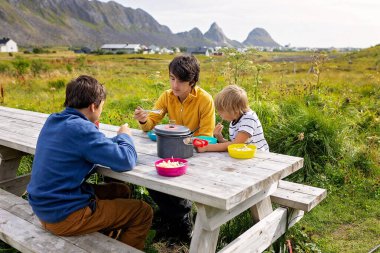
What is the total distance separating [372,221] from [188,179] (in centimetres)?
274

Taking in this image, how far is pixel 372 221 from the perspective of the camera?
4.10m

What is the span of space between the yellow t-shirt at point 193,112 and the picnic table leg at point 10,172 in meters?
1.55

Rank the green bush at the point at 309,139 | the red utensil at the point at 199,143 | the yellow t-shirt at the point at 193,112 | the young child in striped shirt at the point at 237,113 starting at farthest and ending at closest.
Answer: the green bush at the point at 309,139 → the yellow t-shirt at the point at 193,112 → the young child in striped shirt at the point at 237,113 → the red utensil at the point at 199,143

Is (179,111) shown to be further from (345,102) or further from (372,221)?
(345,102)

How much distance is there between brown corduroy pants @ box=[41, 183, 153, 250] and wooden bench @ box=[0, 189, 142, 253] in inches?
2.4

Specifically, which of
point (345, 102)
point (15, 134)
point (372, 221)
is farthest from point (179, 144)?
point (345, 102)

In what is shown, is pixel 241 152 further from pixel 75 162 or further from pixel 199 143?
pixel 75 162

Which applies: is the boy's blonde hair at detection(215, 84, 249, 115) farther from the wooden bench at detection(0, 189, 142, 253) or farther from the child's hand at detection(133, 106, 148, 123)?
the wooden bench at detection(0, 189, 142, 253)

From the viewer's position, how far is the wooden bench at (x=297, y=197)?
309 centimetres

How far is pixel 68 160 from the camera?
8.11 feet

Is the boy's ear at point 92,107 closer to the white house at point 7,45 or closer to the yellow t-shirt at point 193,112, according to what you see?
the yellow t-shirt at point 193,112

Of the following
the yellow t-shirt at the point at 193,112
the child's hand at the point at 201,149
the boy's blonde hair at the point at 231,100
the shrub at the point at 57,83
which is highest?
the boy's blonde hair at the point at 231,100

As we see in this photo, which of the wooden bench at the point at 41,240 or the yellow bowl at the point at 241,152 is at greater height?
the yellow bowl at the point at 241,152

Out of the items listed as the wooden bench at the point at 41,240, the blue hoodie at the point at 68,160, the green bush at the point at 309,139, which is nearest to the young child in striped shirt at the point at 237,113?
the blue hoodie at the point at 68,160
